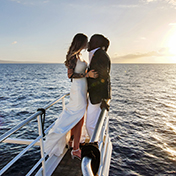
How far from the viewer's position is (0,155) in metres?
7.22

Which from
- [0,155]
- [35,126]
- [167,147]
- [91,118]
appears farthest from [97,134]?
[35,126]

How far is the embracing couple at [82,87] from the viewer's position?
2582 mm

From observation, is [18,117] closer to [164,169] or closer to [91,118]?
[164,169]

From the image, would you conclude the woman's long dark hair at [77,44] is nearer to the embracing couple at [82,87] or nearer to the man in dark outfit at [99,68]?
the embracing couple at [82,87]

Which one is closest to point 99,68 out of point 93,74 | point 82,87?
point 93,74

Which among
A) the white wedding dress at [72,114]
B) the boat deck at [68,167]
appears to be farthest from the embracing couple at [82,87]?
the boat deck at [68,167]

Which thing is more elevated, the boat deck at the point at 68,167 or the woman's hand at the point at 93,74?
the woman's hand at the point at 93,74

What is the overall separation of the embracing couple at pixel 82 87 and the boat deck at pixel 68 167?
4.4 inches

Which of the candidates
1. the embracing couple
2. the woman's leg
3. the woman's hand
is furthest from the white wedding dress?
the woman's hand

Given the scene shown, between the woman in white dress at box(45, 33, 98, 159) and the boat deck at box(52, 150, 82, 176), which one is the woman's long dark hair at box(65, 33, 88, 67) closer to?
the woman in white dress at box(45, 33, 98, 159)

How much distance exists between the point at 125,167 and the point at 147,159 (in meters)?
1.06

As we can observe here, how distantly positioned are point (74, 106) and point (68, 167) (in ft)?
3.17

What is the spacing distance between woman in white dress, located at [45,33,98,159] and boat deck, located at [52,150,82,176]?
123mm

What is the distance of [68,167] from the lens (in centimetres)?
295
